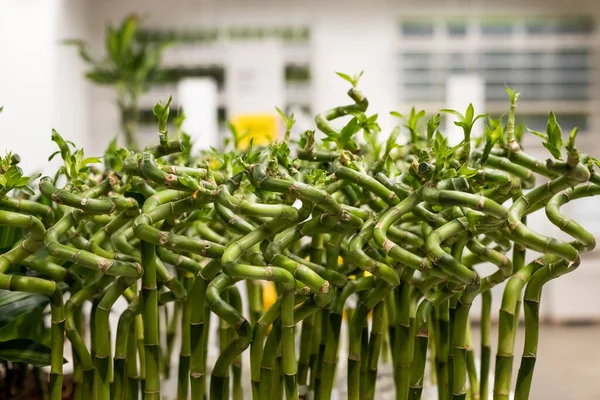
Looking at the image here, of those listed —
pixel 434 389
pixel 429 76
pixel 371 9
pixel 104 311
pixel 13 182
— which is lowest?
pixel 434 389

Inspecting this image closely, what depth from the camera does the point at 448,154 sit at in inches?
17.9

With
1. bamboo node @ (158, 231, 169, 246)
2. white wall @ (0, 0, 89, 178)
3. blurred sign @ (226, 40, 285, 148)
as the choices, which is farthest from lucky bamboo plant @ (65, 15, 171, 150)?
bamboo node @ (158, 231, 169, 246)

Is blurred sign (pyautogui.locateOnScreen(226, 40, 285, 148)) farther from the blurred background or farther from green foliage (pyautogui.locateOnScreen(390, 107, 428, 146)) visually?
green foliage (pyautogui.locateOnScreen(390, 107, 428, 146))

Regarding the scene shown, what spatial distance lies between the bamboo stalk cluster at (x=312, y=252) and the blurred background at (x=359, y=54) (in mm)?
3204

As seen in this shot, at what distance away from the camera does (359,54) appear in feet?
12.8

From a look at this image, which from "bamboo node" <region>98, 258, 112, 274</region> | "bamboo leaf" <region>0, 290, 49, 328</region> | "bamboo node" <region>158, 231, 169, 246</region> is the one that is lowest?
"bamboo leaf" <region>0, 290, 49, 328</region>

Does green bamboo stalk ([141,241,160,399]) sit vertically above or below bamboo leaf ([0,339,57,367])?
above

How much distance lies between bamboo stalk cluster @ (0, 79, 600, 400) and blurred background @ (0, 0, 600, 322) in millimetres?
3204

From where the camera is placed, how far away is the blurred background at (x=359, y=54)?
3.83m

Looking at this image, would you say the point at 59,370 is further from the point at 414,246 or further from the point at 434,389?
the point at 434,389

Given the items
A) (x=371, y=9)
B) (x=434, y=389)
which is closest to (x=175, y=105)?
(x=371, y=9)

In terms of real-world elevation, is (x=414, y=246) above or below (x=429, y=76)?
below

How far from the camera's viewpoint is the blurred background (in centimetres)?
383

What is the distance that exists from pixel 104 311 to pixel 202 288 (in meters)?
0.09
